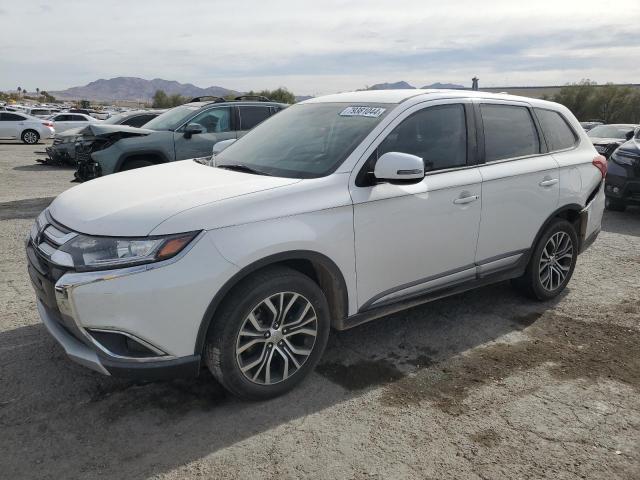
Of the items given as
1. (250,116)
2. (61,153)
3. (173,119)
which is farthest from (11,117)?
(250,116)

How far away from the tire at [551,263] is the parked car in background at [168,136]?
6183mm

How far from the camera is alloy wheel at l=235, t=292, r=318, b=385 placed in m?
3.13

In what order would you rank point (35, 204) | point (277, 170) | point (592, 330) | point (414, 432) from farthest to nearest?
1. point (35, 204)
2. point (592, 330)
3. point (277, 170)
4. point (414, 432)

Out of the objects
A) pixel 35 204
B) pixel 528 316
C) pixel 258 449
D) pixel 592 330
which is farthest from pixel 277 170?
pixel 35 204

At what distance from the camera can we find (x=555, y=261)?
4.95 metres

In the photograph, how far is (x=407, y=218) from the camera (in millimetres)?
3662

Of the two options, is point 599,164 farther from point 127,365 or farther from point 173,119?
point 173,119

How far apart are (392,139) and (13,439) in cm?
283

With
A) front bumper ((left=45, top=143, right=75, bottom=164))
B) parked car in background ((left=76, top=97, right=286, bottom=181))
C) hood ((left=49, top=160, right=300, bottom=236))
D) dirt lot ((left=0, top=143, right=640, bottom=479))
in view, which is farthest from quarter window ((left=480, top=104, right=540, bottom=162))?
front bumper ((left=45, top=143, right=75, bottom=164))

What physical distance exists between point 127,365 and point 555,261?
379 cm

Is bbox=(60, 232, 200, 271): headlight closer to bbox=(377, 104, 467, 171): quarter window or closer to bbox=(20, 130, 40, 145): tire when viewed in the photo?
bbox=(377, 104, 467, 171): quarter window

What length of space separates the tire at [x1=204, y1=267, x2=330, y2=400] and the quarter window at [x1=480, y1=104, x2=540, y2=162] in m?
1.93

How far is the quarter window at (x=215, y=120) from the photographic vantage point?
380 inches

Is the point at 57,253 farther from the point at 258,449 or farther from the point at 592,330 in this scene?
the point at 592,330
